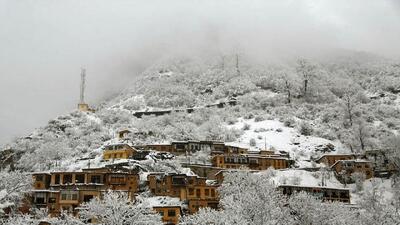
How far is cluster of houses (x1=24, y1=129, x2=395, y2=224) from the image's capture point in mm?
74000

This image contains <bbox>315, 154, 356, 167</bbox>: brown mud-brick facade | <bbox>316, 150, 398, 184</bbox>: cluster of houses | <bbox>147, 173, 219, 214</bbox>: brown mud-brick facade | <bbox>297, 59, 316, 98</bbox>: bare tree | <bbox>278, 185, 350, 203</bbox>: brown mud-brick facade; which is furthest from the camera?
<bbox>297, 59, 316, 98</bbox>: bare tree

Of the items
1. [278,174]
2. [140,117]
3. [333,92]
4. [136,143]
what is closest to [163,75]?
[140,117]

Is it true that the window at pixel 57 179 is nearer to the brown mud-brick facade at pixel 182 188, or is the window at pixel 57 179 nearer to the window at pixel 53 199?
the window at pixel 53 199

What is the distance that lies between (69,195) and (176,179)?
15654mm

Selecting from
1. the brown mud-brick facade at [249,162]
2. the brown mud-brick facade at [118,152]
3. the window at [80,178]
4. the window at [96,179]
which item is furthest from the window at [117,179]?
the brown mud-brick facade at [249,162]

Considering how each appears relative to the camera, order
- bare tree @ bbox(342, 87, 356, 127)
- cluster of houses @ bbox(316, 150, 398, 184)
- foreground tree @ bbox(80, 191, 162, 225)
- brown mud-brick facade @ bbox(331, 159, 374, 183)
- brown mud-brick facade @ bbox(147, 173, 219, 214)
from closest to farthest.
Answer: foreground tree @ bbox(80, 191, 162, 225)
brown mud-brick facade @ bbox(147, 173, 219, 214)
brown mud-brick facade @ bbox(331, 159, 374, 183)
cluster of houses @ bbox(316, 150, 398, 184)
bare tree @ bbox(342, 87, 356, 127)

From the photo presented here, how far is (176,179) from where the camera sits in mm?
79750

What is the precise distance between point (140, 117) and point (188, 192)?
72973 mm

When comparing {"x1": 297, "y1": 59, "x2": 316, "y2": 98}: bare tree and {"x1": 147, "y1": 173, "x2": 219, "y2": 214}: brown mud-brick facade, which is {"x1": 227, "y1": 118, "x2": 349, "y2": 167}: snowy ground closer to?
{"x1": 147, "y1": 173, "x2": 219, "y2": 214}: brown mud-brick facade

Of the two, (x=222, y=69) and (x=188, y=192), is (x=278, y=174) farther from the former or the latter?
(x=222, y=69)

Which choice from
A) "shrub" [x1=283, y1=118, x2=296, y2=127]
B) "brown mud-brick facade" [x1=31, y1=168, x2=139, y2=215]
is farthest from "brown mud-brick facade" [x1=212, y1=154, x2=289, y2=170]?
"shrub" [x1=283, y1=118, x2=296, y2=127]

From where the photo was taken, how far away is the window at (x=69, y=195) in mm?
74062

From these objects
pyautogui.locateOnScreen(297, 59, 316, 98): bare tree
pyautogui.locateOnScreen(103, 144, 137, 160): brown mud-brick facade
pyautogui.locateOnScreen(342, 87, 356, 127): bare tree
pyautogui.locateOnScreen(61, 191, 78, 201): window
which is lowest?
pyautogui.locateOnScreen(61, 191, 78, 201): window

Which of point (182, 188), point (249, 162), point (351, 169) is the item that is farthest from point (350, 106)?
point (182, 188)
